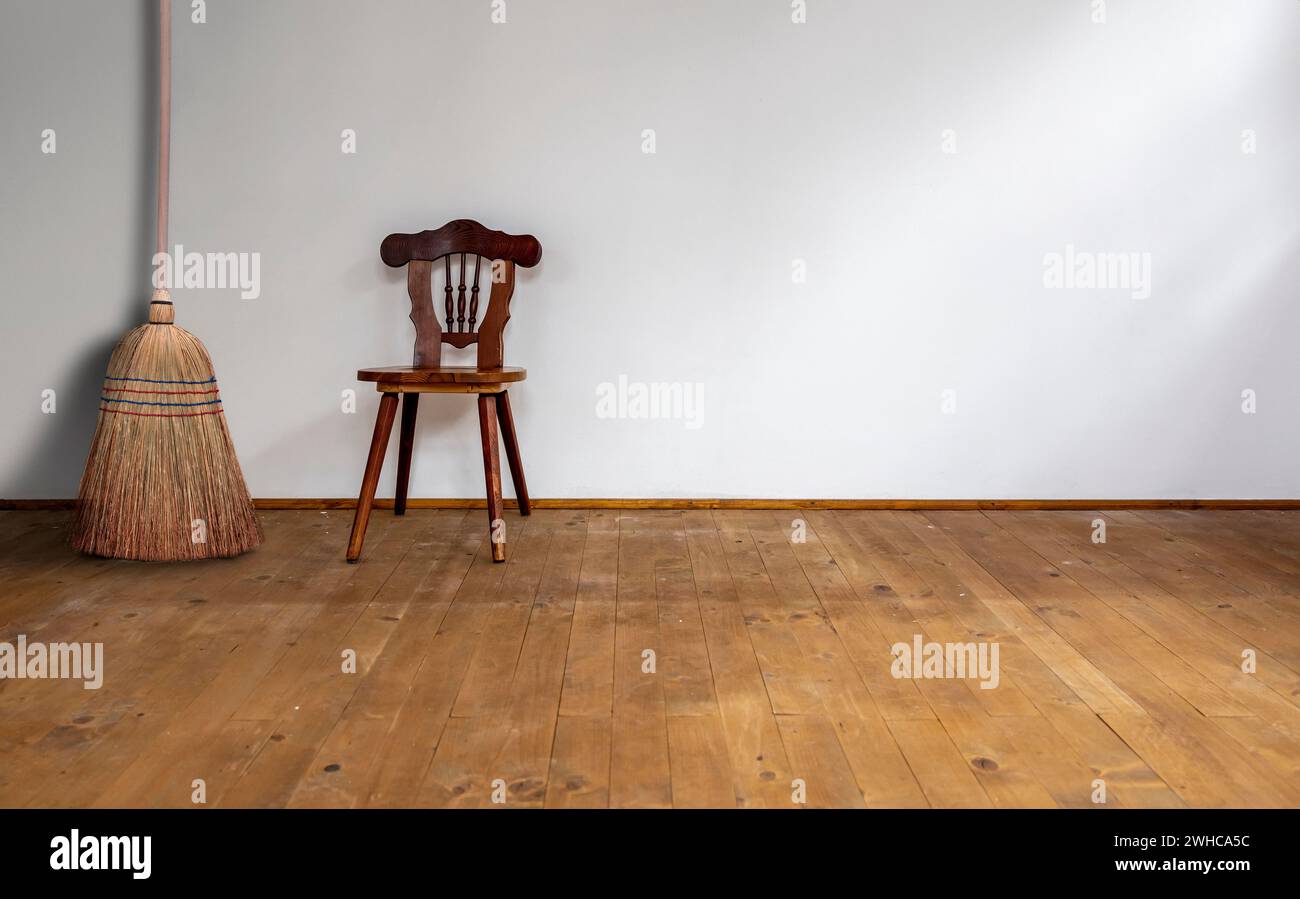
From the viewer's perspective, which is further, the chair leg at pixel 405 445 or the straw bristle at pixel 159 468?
the chair leg at pixel 405 445

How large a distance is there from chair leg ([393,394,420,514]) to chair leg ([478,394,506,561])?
37 cm

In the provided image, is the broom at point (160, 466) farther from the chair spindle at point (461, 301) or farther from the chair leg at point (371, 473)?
the chair spindle at point (461, 301)

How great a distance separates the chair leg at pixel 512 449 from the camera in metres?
2.97

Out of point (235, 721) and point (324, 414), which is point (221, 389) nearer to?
point (324, 414)

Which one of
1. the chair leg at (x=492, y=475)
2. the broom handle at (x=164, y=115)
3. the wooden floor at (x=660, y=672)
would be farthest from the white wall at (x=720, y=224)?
the chair leg at (x=492, y=475)

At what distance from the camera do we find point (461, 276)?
3.06m

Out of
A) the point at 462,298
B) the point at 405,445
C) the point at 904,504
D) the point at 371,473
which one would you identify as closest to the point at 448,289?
the point at 462,298

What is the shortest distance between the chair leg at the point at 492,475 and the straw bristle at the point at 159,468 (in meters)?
0.63

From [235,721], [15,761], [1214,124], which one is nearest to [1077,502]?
[1214,124]

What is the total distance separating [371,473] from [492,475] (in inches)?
11.6

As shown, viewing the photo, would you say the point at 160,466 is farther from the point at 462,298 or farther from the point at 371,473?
the point at 462,298

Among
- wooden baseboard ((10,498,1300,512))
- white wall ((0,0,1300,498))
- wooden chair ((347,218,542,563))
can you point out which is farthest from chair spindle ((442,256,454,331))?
wooden baseboard ((10,498,1300,512))

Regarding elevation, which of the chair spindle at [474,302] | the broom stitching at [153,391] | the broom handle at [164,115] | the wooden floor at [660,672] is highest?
the broom handle at [164,115]
